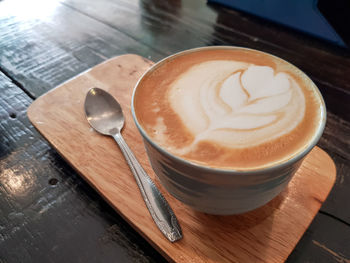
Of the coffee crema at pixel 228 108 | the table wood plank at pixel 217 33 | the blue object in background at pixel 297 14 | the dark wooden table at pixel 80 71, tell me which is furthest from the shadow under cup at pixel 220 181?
the blue object in background at pixel 297 14

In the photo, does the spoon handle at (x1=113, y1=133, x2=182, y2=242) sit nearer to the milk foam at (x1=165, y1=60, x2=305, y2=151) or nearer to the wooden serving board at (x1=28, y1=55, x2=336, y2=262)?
the wooden serving board at (x1=28, y1=55, x2=336, y2=262)

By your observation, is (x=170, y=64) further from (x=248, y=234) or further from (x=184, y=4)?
(x=184, y=4)

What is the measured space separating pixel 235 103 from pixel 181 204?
199 millimetres

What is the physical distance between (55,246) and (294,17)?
1.06 meters

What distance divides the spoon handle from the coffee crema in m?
0.14

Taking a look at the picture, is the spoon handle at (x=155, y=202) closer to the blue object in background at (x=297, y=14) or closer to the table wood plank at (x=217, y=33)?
the table wood plank at (x=217, y=33)

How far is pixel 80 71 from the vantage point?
0.87 m

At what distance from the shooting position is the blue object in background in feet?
3.31

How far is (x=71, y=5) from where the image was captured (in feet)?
4.00

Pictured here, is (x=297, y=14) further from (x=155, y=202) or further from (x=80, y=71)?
(x=155, y=202)

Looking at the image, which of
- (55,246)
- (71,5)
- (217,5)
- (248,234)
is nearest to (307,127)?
(248,234)

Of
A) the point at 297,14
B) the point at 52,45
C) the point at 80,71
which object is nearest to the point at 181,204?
the point at 80,71

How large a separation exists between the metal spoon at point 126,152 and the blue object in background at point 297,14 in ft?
Answer: 2.52

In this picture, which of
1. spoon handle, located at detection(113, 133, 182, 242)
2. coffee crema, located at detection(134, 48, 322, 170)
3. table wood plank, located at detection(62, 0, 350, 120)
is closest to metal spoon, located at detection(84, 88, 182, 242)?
spoon handle, located at detection(113, 133, 182, 242)
